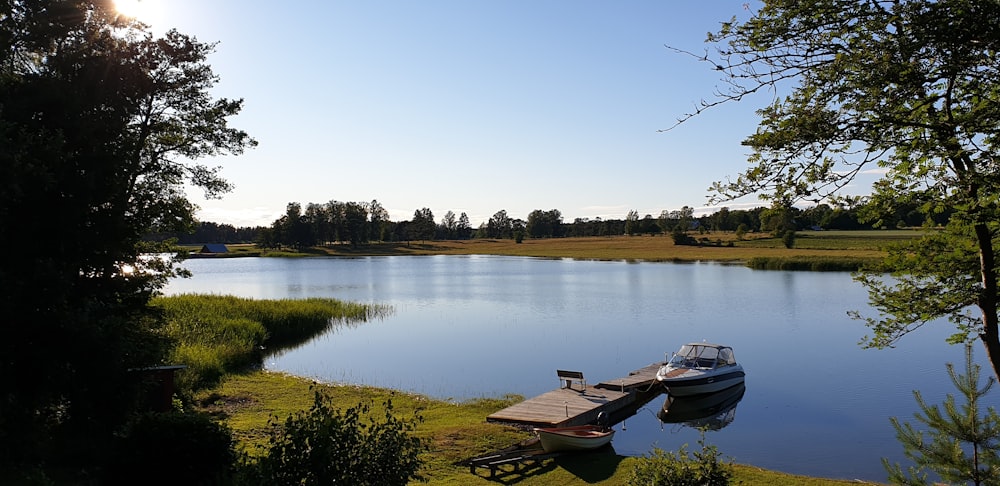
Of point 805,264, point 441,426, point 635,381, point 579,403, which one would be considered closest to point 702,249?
point 805,264

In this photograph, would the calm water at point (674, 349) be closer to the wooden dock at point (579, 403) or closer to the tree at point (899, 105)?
the wooden dock at point (579, 403)

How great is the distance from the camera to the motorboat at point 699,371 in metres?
22.5

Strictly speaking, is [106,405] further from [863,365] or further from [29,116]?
[863,365]

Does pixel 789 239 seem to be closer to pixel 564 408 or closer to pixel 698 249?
pixel 698 249

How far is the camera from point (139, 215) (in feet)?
42.4

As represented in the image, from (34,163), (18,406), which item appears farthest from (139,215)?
(18,406)

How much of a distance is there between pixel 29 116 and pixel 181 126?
431 inches

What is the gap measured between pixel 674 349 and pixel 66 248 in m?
27.0

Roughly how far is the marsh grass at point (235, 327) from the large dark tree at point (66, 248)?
865cm

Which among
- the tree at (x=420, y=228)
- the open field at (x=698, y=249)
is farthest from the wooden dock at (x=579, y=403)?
the tree at (x=420, y=228)

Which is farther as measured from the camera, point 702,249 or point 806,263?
point 702,249

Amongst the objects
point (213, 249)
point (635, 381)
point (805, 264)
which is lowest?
point (635, 381)

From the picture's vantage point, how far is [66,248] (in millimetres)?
9586

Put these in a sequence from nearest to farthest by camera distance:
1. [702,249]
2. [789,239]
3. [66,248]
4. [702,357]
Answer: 1. [66,248]
2. [702,357]
3. [789,239]
4. [702,249]
